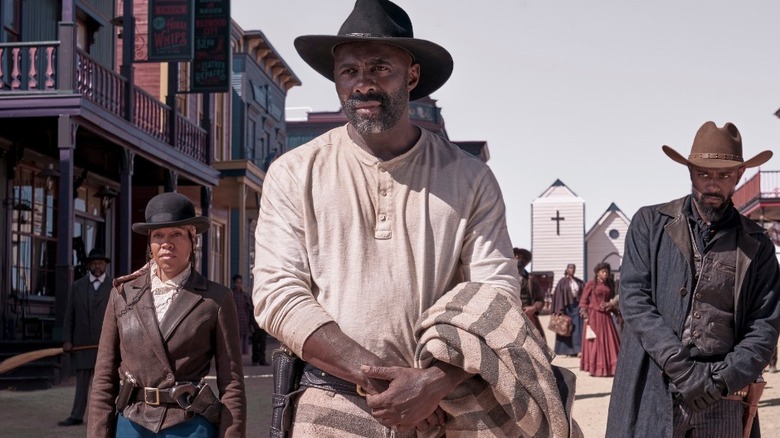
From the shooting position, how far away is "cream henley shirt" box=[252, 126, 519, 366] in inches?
120

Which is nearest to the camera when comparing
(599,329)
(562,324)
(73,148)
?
(73,148)

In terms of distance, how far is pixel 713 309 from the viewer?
17.7 feet

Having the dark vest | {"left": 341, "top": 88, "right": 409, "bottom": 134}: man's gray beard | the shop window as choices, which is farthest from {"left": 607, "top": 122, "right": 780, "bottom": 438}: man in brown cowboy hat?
the shop window

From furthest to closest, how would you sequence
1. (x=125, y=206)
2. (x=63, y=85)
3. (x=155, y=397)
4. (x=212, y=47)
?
(x=212, y=47) → (x=125, y=206) → (x=63, y=85) → (x=155, y=397)

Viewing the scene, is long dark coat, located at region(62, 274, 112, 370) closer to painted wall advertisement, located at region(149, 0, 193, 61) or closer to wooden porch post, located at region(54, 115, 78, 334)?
wooden porch post, located at region(54, 115, 78, 334)

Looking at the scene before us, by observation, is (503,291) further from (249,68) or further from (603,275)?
(249,68)

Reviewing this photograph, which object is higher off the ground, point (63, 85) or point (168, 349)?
point (63, 85)

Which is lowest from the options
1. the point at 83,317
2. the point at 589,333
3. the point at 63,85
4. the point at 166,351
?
the point at 589,333

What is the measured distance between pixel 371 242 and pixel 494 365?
0.48 m

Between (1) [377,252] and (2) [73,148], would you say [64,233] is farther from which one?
(1) [377,252]

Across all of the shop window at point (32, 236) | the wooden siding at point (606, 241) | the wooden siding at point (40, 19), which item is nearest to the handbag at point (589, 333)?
the shop window at point (32, 236)

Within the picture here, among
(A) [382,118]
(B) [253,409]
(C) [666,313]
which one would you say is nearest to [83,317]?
(B) [253,409]

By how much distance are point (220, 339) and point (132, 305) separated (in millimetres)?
423

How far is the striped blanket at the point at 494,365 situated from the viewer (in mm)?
2895
